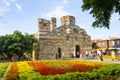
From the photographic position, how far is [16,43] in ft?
151

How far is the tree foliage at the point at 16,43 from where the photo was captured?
45.6m

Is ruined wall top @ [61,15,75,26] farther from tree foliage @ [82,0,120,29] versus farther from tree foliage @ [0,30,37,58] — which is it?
tree foliage @ [82,0,120,29]

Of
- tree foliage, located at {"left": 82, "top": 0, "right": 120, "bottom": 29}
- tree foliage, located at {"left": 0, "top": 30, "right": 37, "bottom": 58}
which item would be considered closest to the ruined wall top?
tree foliage, located at {"left": 0, "top": 30, "right": 37, "bottom": 58}

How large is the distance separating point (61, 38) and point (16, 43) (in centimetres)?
1239

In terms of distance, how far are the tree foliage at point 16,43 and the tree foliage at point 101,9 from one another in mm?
23360

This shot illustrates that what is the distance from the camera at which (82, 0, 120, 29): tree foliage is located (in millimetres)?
22000

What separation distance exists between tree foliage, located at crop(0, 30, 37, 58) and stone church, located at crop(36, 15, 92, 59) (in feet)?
13.0

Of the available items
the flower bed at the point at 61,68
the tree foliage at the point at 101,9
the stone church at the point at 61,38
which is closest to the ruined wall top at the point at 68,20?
the stone church at the point at 61,38

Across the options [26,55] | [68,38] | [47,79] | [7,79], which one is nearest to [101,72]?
[47,79]

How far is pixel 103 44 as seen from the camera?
73.1 m

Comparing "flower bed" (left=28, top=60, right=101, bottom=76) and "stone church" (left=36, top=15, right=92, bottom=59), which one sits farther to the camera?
"stone church" (left=36, top=15, right=92, bottom=59)

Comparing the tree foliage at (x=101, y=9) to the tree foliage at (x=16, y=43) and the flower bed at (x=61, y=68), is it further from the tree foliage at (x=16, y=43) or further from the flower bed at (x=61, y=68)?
the tree foliage at (x=16, y=43)

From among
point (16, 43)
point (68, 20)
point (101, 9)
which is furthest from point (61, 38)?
point (101, 9)

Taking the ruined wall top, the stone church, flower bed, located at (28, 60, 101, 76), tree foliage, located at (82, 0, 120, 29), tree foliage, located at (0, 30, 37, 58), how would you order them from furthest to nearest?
the ruined wall top → the stone church → tree foliage, located at (0, 30, 37, 58) → tree foliage, located at (82, 0, 120, 29) → flower bed, located at (28, 60, 101, 76)
